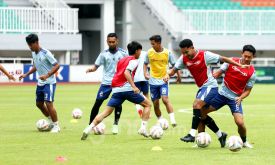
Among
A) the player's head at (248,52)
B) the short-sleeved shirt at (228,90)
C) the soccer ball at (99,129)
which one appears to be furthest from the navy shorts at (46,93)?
the player's head at (248,52)

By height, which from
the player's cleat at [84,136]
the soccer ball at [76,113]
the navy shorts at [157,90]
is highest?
the navy shorts at [157,90]

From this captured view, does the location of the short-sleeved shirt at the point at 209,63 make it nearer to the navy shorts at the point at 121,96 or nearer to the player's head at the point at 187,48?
the player's head at the point at 187,48

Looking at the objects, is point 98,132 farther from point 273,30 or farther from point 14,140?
point 273,30

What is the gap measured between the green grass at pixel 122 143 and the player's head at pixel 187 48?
1.71 m

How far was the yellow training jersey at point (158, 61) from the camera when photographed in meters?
20.8

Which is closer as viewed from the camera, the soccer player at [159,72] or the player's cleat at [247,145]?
the player's cleat at [247,145]

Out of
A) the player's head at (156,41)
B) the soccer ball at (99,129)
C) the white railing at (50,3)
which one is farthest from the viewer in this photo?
the white railing at (50,3)

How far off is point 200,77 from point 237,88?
947 millimetres

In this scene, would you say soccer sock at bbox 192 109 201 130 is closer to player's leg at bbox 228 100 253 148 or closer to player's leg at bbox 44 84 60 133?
player's leg at bbox 228 100 253 148

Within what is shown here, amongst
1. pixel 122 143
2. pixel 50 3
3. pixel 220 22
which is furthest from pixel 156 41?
pixel 220 22

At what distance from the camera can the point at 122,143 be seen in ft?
54.3

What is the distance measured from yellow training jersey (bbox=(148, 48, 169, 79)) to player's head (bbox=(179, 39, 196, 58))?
175 inches

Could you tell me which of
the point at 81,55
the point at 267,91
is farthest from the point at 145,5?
the point at 267,91

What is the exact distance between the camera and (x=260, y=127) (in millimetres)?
20500
